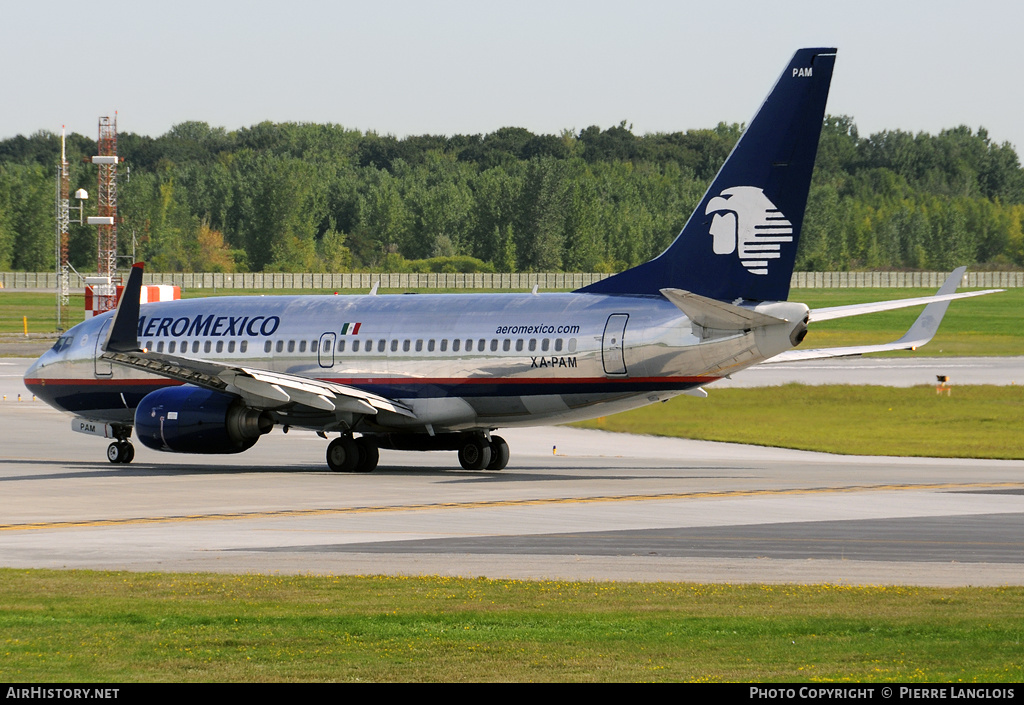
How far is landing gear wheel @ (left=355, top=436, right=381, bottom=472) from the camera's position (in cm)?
3778

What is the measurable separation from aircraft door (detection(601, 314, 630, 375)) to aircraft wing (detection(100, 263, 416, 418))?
5.46m

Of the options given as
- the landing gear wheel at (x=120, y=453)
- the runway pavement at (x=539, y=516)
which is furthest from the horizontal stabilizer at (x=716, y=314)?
the landing gear wheel at (x=120, y=453)

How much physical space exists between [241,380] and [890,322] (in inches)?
4072

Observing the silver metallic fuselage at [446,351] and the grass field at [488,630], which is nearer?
the grass field at [488,630]

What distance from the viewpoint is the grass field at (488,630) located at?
13.4 metres

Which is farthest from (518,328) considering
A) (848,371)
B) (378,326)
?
(848,371)

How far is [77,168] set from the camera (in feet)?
641

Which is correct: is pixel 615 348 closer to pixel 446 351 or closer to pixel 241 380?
pixel 446 351

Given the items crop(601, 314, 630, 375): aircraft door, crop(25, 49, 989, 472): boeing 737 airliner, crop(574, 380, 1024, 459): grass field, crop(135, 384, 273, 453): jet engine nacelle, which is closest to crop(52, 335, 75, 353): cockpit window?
crop(25, 49, 989, 472): boeing 737 airliner

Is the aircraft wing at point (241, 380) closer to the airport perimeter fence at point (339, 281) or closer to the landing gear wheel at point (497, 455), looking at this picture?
the landing gear wheel at point (497, 455)

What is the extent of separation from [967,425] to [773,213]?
64.7 feet

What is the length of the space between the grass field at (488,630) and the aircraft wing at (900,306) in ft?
48.6

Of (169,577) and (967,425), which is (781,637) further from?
(967,425)

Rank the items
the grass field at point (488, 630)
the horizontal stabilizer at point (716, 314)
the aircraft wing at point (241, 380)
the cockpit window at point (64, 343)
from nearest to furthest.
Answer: the grass field at point (488, 630) → the horizontal stabilizer at point (716, 314) → the aircraft wing at point (241, 380) → the cockpit window at point (64, 343)
